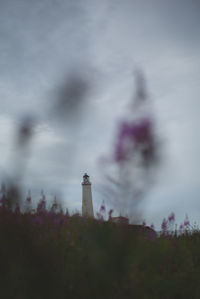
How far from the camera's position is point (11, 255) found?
2547mm

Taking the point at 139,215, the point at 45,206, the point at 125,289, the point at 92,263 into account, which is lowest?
the point at 125,289

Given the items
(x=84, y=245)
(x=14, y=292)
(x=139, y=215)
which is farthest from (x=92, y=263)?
(x=139, y=215)

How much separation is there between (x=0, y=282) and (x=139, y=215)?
4.56ft

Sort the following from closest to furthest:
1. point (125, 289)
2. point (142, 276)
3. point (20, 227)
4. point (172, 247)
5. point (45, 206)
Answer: point (20, 227), point (125, 289), point (142, 276), point (45, 206), point (172, 247)

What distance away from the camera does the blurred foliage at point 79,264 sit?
2.53 m

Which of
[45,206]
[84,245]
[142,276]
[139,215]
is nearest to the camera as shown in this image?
[139,215]

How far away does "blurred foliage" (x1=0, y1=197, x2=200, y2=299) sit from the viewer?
2533 millimetres

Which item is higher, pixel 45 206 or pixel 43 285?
pixel 45 206

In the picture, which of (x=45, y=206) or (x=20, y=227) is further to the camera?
(x=45, y=206)

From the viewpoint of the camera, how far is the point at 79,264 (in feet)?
10.9

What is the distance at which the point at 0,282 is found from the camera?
2.56 meters

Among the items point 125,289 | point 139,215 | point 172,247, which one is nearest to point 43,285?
point 125,289

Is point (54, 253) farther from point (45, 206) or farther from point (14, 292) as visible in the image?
point (45, 206)

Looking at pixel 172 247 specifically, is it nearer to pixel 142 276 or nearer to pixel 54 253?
pixel 142 276
